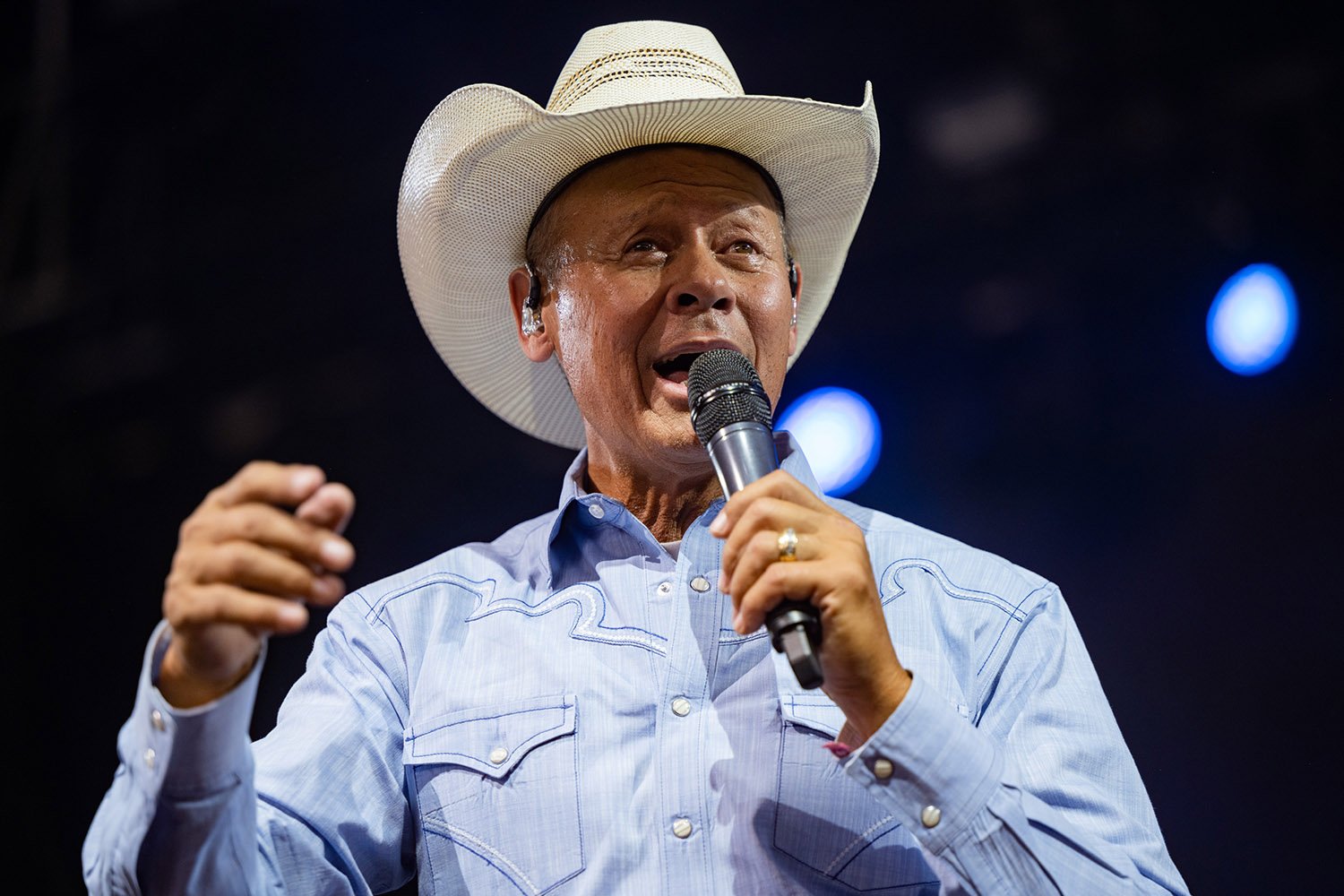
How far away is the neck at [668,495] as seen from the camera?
214 centimetres

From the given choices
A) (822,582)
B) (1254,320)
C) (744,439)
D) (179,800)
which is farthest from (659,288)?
(1254,320)

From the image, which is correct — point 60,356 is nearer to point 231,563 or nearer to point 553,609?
point 553,609

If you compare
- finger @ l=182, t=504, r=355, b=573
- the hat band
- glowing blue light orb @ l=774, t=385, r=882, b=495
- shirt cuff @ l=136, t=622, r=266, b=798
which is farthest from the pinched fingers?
glowing blue light orb @ l=774, t=385, r=882, b=495

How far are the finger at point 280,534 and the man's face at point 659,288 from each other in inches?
34.6

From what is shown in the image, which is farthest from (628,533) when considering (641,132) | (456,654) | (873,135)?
(873,135)

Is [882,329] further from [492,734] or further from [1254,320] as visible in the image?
[492,734]

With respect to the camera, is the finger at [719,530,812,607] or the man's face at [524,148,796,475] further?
the man's face at [524,148,796,475]

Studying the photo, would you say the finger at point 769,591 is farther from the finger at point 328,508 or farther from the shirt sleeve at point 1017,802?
the finger at point 328,508

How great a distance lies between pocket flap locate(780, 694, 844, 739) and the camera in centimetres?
172

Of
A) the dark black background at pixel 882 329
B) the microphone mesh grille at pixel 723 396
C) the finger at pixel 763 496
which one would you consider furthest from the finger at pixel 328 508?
the dark black background at pixel 882 329

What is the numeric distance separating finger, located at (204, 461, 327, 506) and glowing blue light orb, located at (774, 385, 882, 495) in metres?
1.64

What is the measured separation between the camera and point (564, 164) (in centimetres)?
223

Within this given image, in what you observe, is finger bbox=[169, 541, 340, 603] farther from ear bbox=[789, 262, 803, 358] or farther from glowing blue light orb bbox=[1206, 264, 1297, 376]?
glowing blue light orb bbox=[1206, 264, 1297, 376]

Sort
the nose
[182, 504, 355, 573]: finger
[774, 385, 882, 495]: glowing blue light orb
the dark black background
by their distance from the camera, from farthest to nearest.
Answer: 1. [774, 385, 882, 495]: glowing blue light orb
2. the dark black background
3. the nose
4. [182, 504, 355, 573]: finger
